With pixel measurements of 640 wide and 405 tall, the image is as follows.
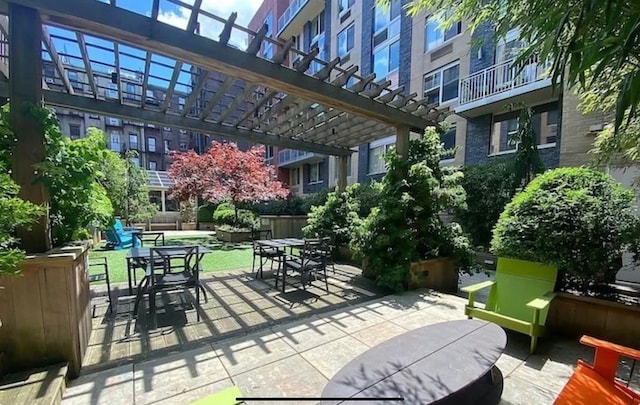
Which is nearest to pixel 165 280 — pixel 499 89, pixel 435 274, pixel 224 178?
pixel 435 274

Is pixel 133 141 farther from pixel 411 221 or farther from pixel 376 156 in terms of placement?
pixel 411 221

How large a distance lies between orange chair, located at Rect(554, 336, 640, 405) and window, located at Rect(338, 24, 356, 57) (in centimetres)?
1601

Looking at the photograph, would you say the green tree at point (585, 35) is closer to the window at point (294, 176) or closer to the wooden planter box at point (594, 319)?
the wooden planter box at point (594, 319)

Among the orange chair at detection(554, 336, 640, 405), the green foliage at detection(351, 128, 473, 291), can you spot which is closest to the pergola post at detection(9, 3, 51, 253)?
the orange chair at detection(554, 336, 640, 405)

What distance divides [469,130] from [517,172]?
2.96 meters

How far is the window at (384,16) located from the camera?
500 inches

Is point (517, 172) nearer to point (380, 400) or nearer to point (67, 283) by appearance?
point (380, 400)

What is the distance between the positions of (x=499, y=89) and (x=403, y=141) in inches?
198

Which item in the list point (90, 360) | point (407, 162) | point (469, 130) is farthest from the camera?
point (469, 130)

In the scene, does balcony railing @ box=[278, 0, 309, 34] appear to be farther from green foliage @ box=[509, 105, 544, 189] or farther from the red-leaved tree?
green foliage @ box=[509, 105, 544, 189]

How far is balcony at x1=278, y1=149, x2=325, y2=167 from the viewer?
58.2 ft

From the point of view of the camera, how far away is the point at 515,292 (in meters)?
3.67

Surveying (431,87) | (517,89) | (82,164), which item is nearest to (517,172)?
(517,89)

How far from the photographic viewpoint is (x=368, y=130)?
764 centimetres
